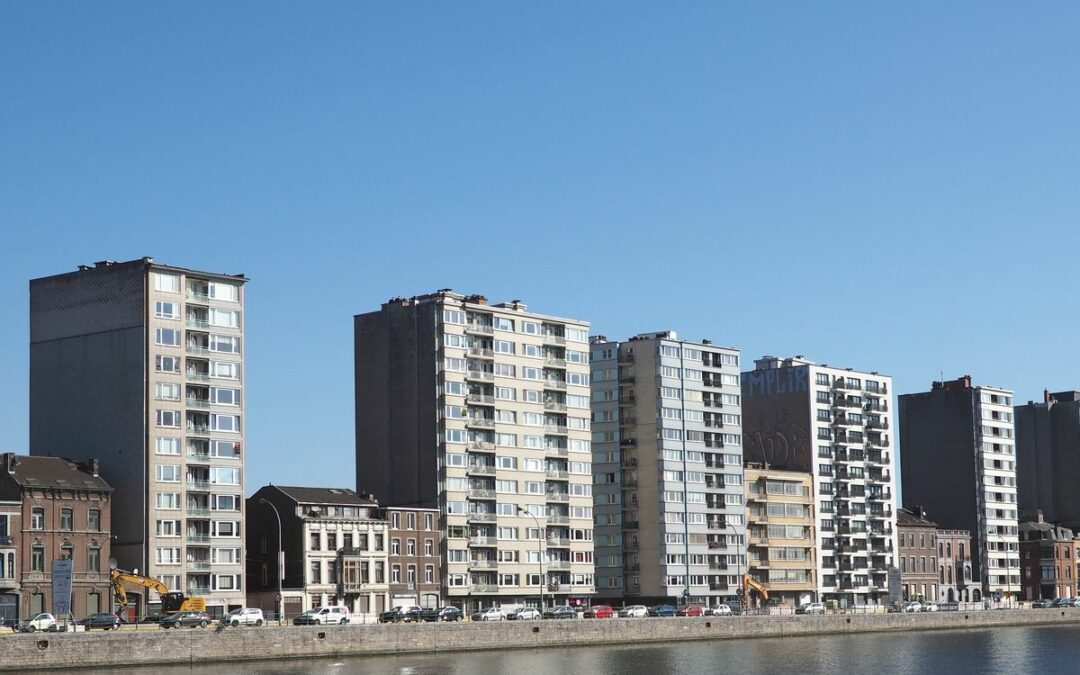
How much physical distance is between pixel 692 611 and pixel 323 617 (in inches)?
1984

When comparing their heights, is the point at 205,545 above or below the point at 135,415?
below

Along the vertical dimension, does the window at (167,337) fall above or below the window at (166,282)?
below

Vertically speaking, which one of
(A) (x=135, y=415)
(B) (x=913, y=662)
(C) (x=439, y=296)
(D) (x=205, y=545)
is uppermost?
(C) (x=439, y=296)

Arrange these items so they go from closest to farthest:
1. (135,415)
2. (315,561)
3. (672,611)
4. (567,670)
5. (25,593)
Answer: (567,670) → (25,593) → (135,415) → (315,561) → (672,611)

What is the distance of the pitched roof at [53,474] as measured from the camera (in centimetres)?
14525

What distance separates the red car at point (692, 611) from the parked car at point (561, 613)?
41.5ft

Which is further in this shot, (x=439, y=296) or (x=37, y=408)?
(x=439, y=296)

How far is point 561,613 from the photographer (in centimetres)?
16712

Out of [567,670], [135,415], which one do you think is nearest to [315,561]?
[135,415]

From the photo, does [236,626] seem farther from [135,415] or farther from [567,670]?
[135,415]

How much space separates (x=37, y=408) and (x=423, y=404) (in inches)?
1635

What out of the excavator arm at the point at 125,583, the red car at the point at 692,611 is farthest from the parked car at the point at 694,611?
the excavator arm at the point at 125,583

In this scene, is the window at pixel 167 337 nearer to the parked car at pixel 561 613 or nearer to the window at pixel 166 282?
the window at pixel 166 282

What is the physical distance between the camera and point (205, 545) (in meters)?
157
